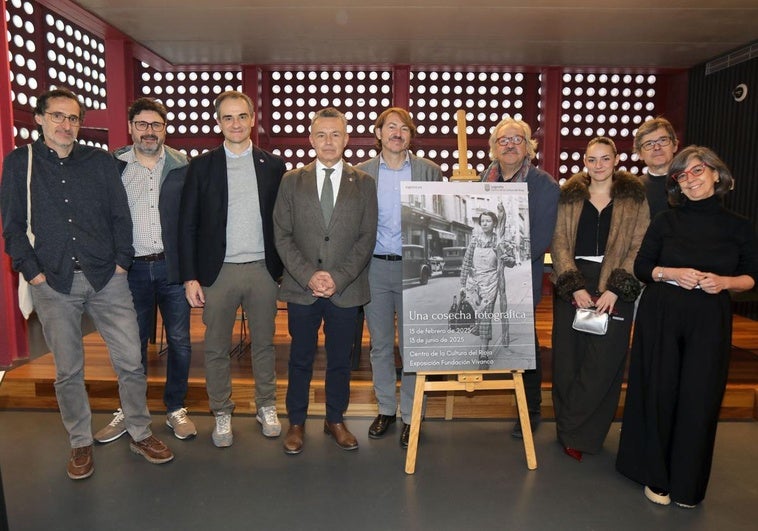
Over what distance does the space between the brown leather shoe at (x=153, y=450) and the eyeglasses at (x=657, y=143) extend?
3.11 meters

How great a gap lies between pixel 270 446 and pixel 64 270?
144 centimetres

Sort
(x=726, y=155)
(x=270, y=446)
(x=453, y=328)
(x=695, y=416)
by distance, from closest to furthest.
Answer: (x=695, y=416), (x=453, y=328), (x=270, y=446), (x=726, y=155)

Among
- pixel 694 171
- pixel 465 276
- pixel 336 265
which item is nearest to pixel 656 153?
pixel 694 171

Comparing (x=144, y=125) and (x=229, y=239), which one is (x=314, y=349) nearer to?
(x=229, y=239)

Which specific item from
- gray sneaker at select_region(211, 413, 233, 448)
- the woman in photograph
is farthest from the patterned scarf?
gray sneaker at select_region(211, 413, 233, 448)

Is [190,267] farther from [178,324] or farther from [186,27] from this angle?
[186,27]

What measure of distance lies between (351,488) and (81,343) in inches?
60.8

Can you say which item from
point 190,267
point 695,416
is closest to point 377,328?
point 190,267

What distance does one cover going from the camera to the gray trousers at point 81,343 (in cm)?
264

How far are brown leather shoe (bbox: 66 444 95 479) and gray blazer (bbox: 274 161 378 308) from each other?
4.14 feet

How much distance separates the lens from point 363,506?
8.11 feet

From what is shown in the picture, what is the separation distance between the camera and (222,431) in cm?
306

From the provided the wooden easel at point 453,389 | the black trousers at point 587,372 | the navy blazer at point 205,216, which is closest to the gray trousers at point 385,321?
the wooden easel at point 453,389

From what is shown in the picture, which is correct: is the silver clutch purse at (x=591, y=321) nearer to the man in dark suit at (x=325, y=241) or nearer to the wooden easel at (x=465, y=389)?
the wooden easel at (x=465, y=389)
